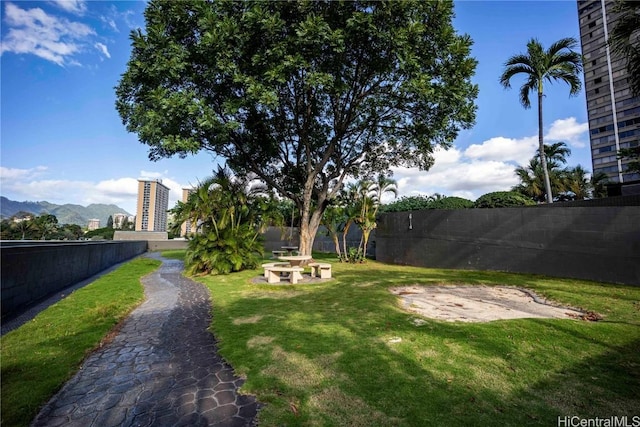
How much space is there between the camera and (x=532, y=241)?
1085 centimetres

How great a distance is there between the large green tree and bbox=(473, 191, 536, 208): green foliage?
7.02 metres

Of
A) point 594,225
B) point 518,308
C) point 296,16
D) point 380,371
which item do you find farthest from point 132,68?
point 594,225

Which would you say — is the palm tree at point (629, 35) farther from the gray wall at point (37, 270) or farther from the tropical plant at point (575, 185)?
the tropical plant at point (575, 185)

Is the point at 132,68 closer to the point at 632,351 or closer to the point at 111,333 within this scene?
the point at 111,333

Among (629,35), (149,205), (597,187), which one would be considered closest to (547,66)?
(629,35)

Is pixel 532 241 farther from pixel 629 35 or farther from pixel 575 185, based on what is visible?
pixel 575 185

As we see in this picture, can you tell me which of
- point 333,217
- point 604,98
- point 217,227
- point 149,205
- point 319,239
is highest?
point 604,98

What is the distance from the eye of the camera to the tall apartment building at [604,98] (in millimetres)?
51000

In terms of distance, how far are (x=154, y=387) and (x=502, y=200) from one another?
66.1 ft

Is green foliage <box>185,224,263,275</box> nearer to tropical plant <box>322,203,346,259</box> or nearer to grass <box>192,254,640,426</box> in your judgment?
tropical plant <box>322,203,346,259</box>

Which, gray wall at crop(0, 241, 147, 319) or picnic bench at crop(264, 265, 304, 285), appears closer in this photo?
gray wall at crop(0, 241, 147, 319)

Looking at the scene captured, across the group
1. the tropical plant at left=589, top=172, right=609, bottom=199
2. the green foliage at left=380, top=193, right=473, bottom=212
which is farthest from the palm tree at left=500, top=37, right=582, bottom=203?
the tropical plant at left=589, top=172, right=609, bottom=199

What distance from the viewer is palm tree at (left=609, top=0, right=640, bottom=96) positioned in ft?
26.7

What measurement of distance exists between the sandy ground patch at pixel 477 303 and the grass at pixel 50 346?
19.3 ft
